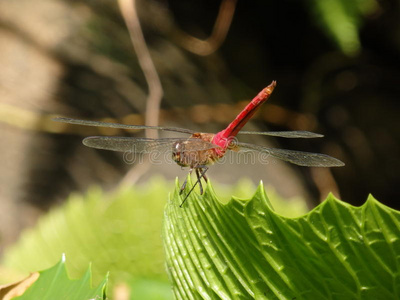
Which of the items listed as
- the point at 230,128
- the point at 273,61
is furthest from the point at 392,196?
the point at 230,128

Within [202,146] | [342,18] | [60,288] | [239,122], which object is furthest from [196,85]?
[60,288]

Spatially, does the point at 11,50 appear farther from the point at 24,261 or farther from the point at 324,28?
the point at 324,28

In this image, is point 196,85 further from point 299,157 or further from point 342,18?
point 299,157

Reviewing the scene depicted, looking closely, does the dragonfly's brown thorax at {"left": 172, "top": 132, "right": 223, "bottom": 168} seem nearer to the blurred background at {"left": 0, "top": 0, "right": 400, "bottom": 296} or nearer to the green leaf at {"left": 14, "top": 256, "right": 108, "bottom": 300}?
the blurred background at {"left": 0, "top": 0, "right": 400, "bottom": 296}

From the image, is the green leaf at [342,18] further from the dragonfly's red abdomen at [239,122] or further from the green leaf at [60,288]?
the green leaf at [60,288]

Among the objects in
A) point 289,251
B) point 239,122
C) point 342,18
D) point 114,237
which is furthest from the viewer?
point 342,18

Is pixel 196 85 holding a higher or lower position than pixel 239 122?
higher

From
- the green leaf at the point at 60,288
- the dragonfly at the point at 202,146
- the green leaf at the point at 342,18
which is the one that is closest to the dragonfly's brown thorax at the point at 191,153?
the dragonfly at the point at 202,146
